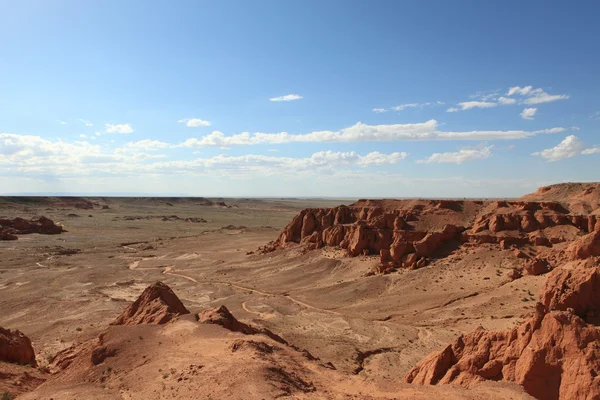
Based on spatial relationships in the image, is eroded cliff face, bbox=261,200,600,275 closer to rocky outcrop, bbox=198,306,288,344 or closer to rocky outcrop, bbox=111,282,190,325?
rocky outcrop, bbox=198,306,288,344

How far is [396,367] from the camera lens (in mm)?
20438

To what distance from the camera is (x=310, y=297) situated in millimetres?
34906

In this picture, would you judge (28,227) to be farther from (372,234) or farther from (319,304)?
(319,304)

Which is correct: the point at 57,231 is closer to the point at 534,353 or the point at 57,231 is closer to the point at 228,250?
the point at 228,250

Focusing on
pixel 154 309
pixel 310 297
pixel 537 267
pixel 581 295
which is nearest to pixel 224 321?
pixel 154 309

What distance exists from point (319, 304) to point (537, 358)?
21.3 meters

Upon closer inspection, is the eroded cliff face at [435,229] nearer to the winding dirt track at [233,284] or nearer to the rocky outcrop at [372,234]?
the rocky outcrop at [372,234]

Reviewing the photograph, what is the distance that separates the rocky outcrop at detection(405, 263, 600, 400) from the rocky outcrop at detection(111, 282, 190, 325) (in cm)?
1059

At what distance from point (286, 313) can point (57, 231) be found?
65.0 metres

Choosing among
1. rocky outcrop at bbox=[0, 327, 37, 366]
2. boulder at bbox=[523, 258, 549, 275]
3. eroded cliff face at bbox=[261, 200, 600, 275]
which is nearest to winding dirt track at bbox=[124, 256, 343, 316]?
eroded cliff face at bbox=[261, 200, 600, 275]

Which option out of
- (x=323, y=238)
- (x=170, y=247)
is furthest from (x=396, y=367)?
(x=170, y=247)

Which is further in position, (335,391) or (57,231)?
(57,231)

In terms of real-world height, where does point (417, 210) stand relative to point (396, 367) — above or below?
above

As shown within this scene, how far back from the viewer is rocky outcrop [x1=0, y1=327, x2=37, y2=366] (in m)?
17.2
